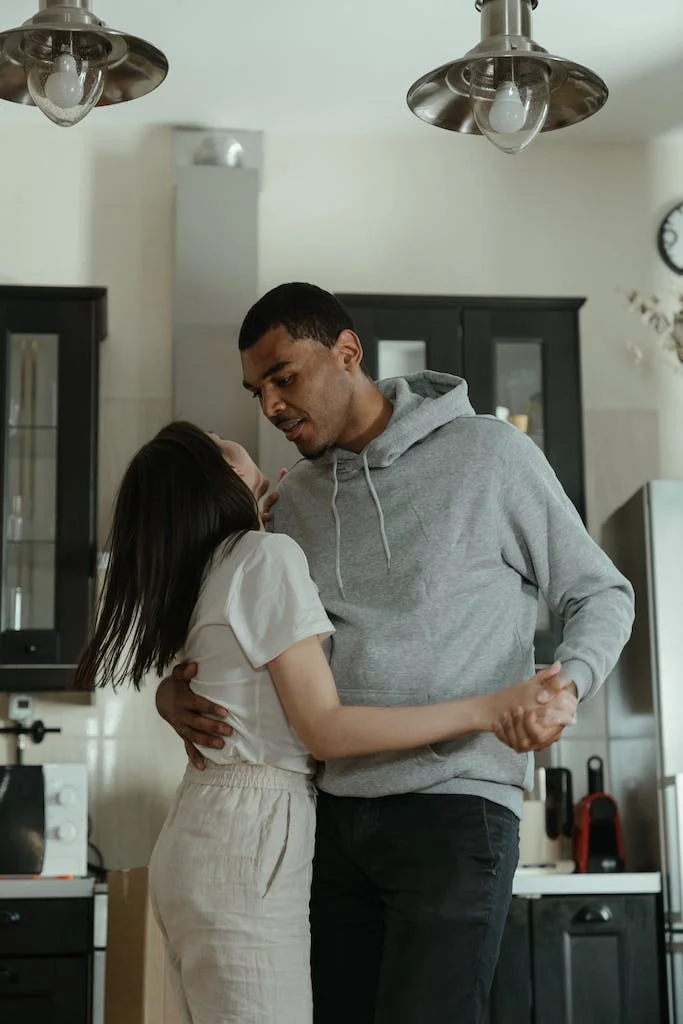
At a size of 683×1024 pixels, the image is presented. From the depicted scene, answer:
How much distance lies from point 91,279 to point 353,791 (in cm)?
275

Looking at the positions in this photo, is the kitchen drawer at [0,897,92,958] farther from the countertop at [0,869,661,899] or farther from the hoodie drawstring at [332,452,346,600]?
the hoodie drawstring at [332,452,346,600]

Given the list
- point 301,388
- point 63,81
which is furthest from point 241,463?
point 63,81

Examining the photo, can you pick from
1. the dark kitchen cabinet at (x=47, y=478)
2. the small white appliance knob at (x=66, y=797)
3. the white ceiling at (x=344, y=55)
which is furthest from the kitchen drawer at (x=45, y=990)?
the white ceiling at (x=344, y=55)

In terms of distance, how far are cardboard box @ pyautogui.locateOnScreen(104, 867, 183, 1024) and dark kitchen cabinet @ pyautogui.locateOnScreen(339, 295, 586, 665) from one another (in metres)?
1.59

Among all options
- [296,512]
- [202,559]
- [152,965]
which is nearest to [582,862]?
[152,965]

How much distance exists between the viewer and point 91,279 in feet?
13.9

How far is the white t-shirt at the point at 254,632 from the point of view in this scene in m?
1.75

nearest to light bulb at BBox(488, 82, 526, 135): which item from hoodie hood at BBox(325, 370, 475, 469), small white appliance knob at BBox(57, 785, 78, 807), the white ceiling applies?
hoodie hood at BBox(325, 370, 475, 469)

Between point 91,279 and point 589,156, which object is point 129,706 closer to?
point 91,279

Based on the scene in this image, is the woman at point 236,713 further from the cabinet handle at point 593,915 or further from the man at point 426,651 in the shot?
the cabinet handle at point 593,915

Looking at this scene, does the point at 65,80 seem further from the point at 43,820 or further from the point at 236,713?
the point at 43,820

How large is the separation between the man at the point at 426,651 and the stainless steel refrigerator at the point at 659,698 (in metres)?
1.65

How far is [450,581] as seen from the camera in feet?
6.21

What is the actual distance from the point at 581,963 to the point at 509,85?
2.23 meters
